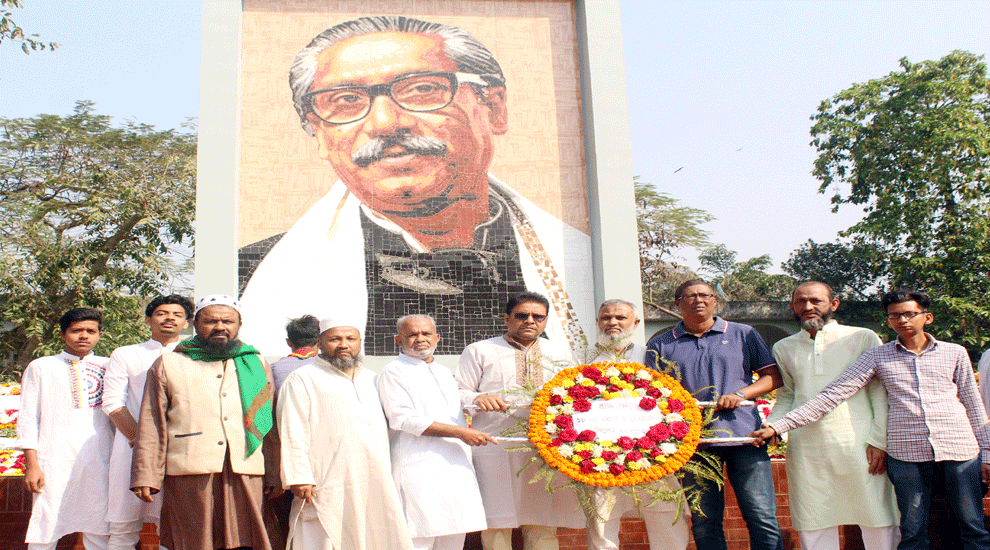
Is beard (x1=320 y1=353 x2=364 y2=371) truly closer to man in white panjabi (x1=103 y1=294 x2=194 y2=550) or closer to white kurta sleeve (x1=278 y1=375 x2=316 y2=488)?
white kurta sleeve (x1=278 y1=375 x2=316 y2=488)

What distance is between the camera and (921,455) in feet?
14.3

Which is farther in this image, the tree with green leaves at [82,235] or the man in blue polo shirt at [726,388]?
→ the tree with green leaves at [82,235]

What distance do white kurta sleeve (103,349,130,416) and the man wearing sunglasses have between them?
12.0ft

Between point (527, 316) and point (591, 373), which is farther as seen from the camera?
point (527, 316)

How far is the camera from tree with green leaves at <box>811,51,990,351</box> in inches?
655

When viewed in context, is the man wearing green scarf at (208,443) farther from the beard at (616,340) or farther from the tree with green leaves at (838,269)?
the tree with green leaves at (838,269)

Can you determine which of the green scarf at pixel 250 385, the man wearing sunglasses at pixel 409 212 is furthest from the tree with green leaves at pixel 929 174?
the green scarf at pixel 250 385

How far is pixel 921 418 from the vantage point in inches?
174

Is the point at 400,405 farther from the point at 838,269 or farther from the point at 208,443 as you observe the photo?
the point at 838,269

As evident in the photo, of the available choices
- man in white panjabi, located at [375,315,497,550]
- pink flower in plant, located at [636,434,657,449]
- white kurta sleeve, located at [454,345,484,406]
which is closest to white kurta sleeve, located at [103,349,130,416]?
man in white panjabi, located at [375,315,497,550]

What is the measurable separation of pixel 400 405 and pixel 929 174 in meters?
16.5

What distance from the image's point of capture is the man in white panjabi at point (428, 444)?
4281mm

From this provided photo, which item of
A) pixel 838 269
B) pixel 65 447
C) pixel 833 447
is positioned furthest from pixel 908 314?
pixel 838 269

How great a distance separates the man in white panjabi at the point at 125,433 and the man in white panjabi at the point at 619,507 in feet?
7.76
